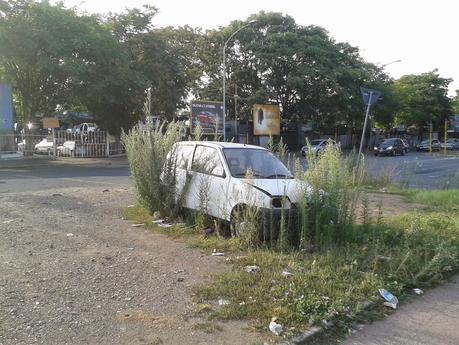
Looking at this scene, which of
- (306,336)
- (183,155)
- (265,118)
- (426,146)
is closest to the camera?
(306,336)

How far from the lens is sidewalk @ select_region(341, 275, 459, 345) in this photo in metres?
4.15

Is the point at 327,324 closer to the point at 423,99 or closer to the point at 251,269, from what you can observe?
the point at 251,269

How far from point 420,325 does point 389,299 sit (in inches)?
20.5

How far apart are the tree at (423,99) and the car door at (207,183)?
5673cm

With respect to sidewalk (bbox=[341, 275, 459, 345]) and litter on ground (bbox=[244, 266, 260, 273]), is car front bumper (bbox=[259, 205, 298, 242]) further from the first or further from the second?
sidewalk (bbox=[341, 275, 459, 345])

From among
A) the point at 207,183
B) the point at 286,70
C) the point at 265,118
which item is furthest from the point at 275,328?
the point at 286,70

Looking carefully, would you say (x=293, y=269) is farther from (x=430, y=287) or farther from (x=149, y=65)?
(x=149, y=65)

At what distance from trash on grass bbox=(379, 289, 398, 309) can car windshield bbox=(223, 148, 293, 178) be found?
3.09 meters

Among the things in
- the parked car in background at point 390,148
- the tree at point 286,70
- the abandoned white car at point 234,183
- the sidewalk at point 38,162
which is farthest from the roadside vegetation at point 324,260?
the parked car in background at point 390,148

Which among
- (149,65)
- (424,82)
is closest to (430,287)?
(149,65)

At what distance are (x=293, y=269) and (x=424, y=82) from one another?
6604cm

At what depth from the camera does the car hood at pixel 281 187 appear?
6.75 meters

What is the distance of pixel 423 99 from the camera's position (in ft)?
207

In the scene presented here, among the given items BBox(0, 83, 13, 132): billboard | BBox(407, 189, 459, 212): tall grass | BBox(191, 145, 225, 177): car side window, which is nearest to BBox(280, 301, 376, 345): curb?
BBox(191, 145, 225, 177): car side window
